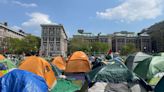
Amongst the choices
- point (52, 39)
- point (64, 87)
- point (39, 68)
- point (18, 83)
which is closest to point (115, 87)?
point (18, 83)

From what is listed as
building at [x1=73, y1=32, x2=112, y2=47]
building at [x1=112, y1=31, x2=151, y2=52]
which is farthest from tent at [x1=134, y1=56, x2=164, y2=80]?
building at [x1=73, y1=32, x2=112, y2=47]

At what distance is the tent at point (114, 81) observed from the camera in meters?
8.25

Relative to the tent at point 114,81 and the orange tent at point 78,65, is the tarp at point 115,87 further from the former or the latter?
the orange tent at point 78,65

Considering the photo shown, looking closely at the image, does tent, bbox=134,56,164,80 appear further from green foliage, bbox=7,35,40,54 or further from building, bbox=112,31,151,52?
building, bbox=112,31,151,52

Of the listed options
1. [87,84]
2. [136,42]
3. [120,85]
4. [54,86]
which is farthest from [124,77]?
[136,42]

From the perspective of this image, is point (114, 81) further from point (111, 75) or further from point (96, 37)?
point (96, 37)

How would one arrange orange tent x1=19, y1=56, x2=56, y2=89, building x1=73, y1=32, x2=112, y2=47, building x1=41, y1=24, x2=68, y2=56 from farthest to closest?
building x1=73, y1=32, x2=112, y2=47, building x1=41, y1=24, x2=68, y2=56, orange tent x1=19, y1=56, x2=56, y2=89

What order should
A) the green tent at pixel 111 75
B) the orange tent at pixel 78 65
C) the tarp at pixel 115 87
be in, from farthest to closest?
the orange tent at pixel 78 65
the green tent at pixel 111 75
the tarp at pixel 115 87

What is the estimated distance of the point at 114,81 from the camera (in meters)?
8.72

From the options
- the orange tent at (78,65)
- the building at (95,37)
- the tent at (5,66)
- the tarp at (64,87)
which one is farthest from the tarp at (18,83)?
the building at (95,37)

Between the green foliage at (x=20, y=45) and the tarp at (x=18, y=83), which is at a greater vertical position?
the tarp at (x=18, y=83)

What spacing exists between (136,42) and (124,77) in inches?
7273

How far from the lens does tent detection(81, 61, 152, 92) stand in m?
8.25

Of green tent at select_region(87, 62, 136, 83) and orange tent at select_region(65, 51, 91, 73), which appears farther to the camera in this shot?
orange tent at select_region(65, 51, 91, 73)
